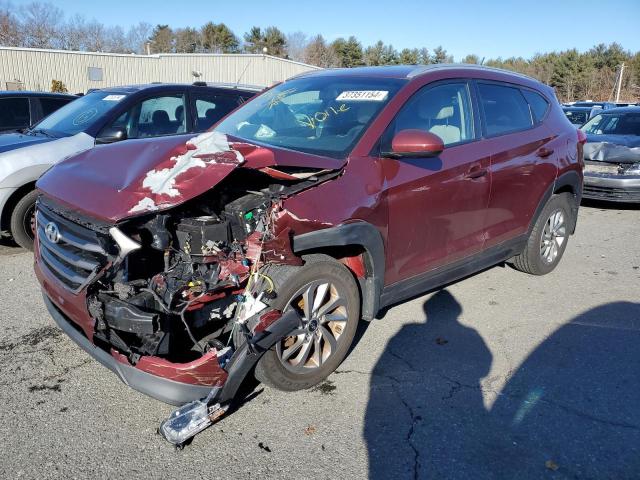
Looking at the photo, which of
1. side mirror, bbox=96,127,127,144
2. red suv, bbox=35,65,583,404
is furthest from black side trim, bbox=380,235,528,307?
side mirror, bbox=96,127,127,144

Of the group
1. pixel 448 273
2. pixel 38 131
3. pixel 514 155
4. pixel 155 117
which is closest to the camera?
pixel 448 273

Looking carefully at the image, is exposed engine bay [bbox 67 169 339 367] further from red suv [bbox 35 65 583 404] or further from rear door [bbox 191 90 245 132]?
rear door [bbox 191 90 245 132]

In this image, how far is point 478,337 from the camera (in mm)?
4062

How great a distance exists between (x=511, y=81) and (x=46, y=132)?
5.21 meters

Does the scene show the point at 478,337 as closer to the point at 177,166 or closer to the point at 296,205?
the point at 296,205

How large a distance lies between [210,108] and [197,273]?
181 inches

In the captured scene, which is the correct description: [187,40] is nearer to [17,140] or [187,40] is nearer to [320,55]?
[320,55]

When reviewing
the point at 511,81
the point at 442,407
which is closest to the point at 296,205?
the point at 442,407

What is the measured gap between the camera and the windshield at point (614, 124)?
970 cm

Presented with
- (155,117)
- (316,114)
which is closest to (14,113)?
(155,117)

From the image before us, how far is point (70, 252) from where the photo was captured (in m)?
2.91

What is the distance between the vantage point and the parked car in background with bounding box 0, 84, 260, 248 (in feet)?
17.8

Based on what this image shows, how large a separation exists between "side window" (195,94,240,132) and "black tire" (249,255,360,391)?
4.15 meters

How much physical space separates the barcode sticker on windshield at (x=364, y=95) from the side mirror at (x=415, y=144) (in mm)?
411
